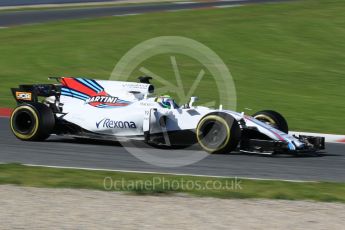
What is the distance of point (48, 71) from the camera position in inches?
819

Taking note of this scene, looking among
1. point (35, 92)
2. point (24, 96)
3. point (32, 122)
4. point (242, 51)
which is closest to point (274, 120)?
→ point (32, 122)

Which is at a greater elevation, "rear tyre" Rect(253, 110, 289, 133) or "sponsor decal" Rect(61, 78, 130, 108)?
"sponsor decal" Rect(61, 78, 130, 108)

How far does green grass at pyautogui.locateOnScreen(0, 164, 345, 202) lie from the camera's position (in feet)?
28.9

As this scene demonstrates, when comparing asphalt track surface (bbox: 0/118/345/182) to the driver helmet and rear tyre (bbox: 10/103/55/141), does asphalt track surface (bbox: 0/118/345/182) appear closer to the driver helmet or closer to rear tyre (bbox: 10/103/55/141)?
rear tyre (bbox: 10/103/55/141)

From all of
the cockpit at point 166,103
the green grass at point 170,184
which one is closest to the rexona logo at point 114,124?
the cockpit at point 166,103

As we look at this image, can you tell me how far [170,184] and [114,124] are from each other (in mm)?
3042

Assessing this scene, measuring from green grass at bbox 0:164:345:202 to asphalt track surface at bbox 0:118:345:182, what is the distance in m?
0.61

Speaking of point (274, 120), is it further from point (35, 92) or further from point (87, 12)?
point (87, 12)

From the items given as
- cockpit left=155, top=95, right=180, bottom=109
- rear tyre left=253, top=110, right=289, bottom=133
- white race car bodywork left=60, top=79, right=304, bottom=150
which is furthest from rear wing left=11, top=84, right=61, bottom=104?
rear tyre left=253, top=110, right=289, bottom=133

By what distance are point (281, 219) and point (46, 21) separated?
2300cm

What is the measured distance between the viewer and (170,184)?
30.6 feet

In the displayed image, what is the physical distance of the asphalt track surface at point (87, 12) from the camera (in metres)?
30.0

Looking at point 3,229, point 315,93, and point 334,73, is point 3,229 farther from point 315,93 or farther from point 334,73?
point 334,73

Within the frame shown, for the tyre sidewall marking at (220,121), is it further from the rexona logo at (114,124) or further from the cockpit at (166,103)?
the rexona logo at (114,124)
